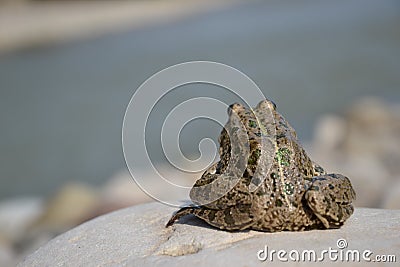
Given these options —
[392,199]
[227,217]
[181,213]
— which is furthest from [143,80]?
[227,217]

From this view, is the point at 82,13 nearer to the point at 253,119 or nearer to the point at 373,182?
the point at 373,182

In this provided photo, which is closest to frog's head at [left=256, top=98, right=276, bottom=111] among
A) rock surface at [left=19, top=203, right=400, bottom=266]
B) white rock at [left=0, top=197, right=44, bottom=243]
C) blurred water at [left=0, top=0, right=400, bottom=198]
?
rock surface at [left=19, top=203, right=400, bottom=266]

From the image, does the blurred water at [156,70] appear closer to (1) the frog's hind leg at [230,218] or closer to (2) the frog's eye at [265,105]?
(2) the frog's eye at [265,105]

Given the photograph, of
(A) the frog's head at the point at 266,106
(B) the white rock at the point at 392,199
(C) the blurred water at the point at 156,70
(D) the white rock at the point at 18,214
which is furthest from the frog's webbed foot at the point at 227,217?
(C) the blurred water at the point at 156,70

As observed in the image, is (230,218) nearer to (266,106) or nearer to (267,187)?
(267,187)

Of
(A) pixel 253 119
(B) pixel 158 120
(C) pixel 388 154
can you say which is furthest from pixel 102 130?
(A) pixel 253 119

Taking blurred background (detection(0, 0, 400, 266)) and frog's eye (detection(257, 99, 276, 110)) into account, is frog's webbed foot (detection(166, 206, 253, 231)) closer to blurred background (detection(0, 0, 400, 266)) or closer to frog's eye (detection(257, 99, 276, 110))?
frog's eye (detection(257, 99, 276, 110))

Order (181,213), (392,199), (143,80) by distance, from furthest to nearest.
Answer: (143,80) < (392,199) < (181,213)
